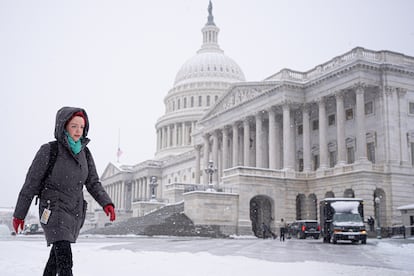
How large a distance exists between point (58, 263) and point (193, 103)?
125684 mm

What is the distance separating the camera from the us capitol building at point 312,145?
50.4 metres

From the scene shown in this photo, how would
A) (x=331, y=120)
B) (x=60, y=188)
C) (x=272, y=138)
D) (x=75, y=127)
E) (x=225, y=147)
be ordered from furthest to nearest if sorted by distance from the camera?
(x=225, y=147)
(x=272, y=138)
(x=331, y=120)
(x=75, y=127)
(x=60, y=188)

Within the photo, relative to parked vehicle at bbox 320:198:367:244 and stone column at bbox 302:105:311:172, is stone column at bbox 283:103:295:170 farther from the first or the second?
parked vehicle at bbox 320:198:367:244

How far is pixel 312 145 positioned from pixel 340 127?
8.06 m

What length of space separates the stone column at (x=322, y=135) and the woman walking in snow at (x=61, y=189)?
168 ft

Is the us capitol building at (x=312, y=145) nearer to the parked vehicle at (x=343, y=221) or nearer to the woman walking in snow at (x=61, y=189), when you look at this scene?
the parked vehicle at (x=343, y=221)

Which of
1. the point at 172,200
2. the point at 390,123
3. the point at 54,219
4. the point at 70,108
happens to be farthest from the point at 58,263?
the point at 172,200

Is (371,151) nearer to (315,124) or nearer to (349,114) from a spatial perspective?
(349,114)

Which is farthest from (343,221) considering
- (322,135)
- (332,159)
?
(332,159)

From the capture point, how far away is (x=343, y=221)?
3397 cm

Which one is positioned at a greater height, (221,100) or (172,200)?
(221,100)

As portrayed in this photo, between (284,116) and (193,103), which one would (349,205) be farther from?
(193,103)

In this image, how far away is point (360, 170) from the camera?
4975 cm

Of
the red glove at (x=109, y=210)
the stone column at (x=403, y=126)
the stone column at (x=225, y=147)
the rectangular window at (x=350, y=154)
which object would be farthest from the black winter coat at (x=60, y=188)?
the stone column at (x=225, y=147)
